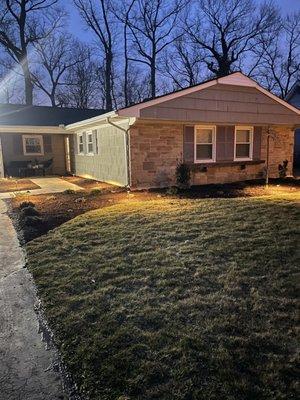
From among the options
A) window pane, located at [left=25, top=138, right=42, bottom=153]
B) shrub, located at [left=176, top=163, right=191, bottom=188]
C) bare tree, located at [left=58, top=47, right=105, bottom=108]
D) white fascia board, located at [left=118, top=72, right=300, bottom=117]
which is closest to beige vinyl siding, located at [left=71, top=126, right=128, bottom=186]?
white fascia board, located at [left=118, top=72, right=300, bottom=117]

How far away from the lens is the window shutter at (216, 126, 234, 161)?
479 inches

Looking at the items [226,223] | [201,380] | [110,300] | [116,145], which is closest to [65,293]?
[110,300]

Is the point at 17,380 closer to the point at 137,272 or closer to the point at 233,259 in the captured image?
the point at 137,272

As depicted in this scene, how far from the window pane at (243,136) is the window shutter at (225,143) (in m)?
0.42

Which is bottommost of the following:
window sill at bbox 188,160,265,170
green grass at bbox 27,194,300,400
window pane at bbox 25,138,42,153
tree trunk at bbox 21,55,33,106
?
green grass at bbox 27,194,300,400

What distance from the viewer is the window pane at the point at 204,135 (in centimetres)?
1191

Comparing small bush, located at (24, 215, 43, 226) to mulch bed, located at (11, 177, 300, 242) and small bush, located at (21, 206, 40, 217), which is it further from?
small bush, located at (21, 206, 40, 217)

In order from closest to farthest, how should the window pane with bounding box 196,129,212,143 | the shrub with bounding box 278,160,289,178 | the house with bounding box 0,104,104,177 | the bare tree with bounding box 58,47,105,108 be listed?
the window pane with bounding box 196,129,212,143, the shrub with bounding box 278,160,289,178, the house with bounding box 0,104,104,177, the bare tree with bounding box 58,47,105,108

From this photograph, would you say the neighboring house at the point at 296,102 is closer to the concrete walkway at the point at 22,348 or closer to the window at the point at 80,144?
the window at the point at 80,144

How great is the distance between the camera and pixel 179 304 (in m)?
3.38

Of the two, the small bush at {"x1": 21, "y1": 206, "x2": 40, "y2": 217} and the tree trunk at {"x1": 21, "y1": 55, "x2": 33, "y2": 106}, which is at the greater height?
the tree trunk at {"x1": 21, "y1": 55, "x2": 33, "y2": 106}

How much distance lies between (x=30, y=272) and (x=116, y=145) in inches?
301

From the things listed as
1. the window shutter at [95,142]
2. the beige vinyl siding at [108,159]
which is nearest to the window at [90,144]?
the beige vinyl siding at [108,159]

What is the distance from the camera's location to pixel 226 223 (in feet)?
18.0
